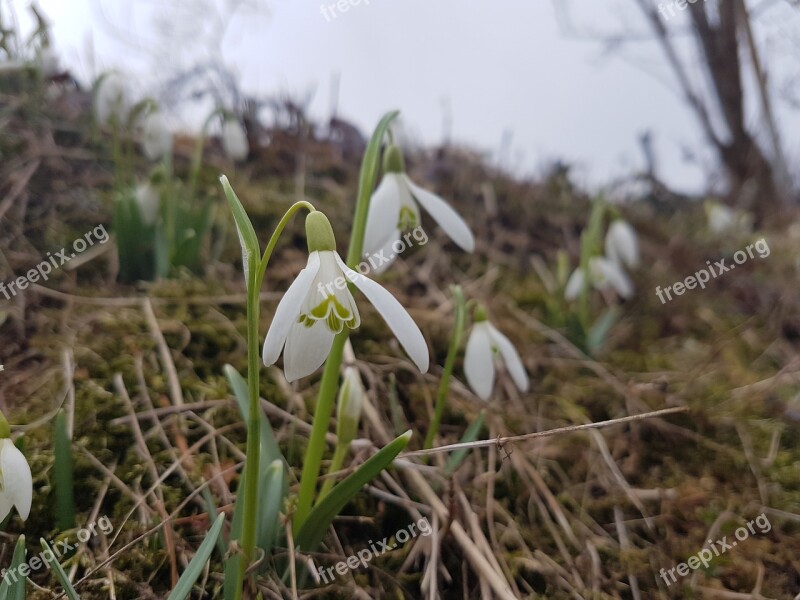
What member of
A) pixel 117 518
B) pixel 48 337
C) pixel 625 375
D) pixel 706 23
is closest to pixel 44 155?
pixel 48 337

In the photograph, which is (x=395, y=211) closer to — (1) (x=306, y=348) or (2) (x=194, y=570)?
(1) (x=306, y=348)

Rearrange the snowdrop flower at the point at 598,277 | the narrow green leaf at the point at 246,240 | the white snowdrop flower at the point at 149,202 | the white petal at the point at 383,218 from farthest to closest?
the snowdrop flower at the point at 598,277, the white snowdrop flower at the point at 149,202, the white petal at the point at 383,218, the narrow green leaf at the point at 246,240

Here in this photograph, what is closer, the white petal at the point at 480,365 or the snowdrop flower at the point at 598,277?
the white petal at the point at 480,365

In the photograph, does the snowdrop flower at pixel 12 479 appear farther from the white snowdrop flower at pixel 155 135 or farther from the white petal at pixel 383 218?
the white snowdrop flower at pixel 155 135

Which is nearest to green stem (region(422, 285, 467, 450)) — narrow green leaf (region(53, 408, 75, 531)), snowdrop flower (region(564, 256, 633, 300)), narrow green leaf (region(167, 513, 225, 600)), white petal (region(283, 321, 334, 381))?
white petal (region(283, 321, 334, 381))

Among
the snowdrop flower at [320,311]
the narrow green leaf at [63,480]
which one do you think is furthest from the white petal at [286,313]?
the narrow green leaf at [63,480]

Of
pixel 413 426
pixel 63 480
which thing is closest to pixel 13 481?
pixel 63 480
